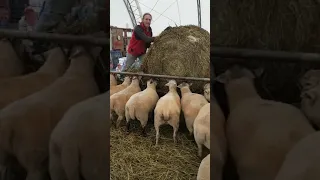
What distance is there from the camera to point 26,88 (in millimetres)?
608

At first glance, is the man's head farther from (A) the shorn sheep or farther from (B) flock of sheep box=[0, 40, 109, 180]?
(A) the shorn sheep

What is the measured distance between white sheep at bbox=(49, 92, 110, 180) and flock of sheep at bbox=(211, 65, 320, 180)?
6.3 inches

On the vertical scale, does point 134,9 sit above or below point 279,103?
above

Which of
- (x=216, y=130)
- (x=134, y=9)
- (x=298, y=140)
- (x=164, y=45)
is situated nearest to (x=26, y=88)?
(x=216, y=130)

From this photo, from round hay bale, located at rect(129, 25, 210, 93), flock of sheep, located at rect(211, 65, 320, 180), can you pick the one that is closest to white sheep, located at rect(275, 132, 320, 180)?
flock of sheep, located at rect(211, 65, 320, 180)

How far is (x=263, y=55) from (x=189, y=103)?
2.35 feet

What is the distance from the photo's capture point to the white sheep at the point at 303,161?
43cm

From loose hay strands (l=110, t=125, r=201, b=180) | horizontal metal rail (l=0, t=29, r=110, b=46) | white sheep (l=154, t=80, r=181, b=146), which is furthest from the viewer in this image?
white sheep (l=154, t=80, r=181, b=146)

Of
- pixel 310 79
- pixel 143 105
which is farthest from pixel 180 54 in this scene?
pixel 310 79

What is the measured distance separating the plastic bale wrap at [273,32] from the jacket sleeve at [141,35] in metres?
0.64

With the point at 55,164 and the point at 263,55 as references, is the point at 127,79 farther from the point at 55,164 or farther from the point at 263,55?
the point at 263,55

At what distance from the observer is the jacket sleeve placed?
1130mm

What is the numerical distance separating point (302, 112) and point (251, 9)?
0.45 feet

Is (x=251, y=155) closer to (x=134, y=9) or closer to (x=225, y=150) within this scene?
(x=225, y=150)
